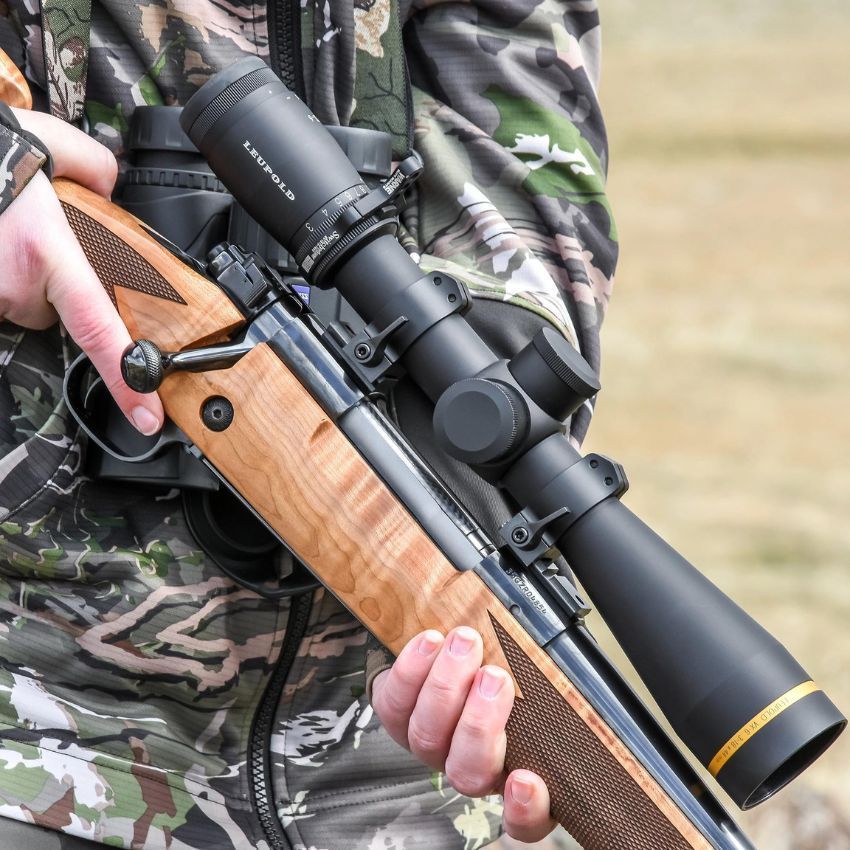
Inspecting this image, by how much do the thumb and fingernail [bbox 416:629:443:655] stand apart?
1.53ft

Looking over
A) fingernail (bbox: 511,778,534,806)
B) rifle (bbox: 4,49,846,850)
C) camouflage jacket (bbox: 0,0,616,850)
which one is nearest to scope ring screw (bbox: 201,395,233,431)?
rifle (bbox: 4,49,846,850)

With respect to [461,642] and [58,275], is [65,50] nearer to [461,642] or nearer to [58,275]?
[58,275]

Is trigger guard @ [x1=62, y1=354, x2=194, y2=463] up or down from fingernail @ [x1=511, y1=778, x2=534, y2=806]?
up

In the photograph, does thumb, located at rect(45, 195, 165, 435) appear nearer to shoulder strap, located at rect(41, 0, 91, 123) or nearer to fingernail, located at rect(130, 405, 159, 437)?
fingernail, located at rect(130, 405, 159, 437)

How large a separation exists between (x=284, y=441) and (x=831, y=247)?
1282cm

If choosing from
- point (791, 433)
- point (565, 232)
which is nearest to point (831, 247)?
point (791, 433)

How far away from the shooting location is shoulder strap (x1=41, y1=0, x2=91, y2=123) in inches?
56.0

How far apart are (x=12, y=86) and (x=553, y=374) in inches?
29.2

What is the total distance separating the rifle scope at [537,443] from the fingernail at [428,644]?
0.14m

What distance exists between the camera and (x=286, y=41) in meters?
1.54

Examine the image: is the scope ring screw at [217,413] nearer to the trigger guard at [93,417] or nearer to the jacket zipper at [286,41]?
the trigger guard at [93,417]

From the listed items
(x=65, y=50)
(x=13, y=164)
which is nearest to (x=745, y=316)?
(x=65, y=50)

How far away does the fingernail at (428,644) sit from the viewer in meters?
1.34

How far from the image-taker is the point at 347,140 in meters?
1.52
